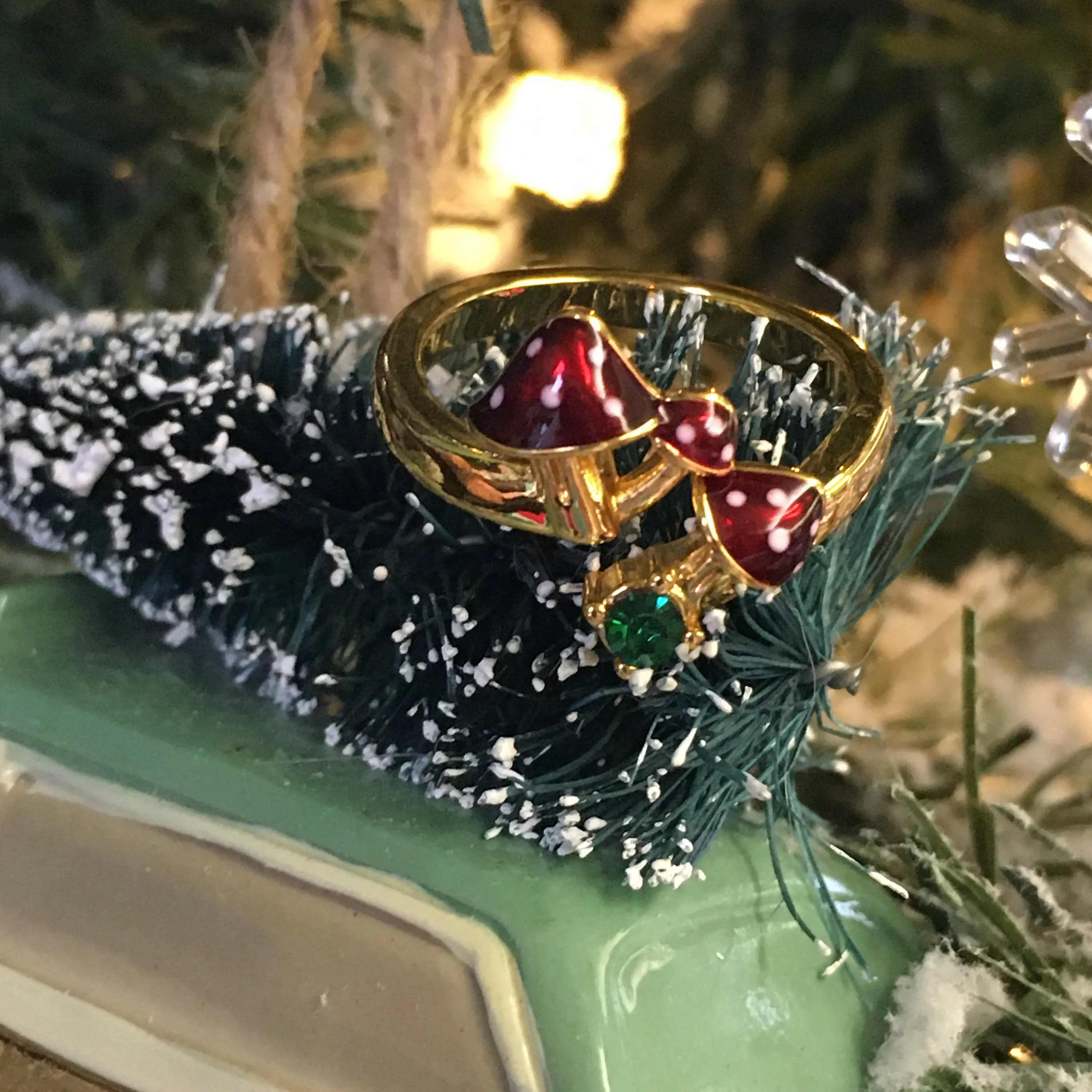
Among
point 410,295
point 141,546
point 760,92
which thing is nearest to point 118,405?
point 141,546

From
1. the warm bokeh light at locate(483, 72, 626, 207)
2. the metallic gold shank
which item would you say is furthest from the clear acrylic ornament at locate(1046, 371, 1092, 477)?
the warm bokeh light at locate(483, 72, 626, 207)

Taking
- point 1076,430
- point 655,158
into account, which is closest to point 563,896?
point 1076,430

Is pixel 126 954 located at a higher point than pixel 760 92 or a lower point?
lower

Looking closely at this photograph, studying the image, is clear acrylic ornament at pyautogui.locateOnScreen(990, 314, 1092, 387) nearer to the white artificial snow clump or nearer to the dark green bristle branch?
the dark green bristle branch

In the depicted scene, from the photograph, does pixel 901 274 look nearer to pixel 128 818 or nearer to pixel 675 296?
pixel 675 296

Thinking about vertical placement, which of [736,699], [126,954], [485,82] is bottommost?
[126,954]

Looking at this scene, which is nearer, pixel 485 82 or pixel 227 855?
pixel 227 855

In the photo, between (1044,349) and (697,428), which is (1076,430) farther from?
(697,428)
